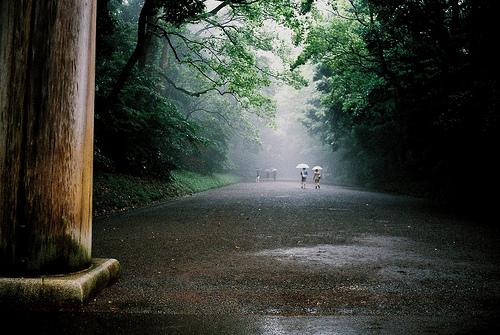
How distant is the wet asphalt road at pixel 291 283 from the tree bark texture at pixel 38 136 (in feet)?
1.80

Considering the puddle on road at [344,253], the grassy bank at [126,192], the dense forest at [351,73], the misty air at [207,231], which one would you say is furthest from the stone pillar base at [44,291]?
the dense forest at [351,73]

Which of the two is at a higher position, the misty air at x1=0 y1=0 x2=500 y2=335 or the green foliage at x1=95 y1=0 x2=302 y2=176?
the green foliage at x1=95 y1=0 x2=302 y2=176

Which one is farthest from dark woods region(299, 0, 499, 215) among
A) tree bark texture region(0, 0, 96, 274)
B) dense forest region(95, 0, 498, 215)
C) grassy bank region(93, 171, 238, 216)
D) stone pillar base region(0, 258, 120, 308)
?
stone pillar base region(0, 258, 120, 308)

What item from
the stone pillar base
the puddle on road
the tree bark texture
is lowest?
the puddle on road

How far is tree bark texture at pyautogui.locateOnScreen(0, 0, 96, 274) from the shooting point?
113 inches

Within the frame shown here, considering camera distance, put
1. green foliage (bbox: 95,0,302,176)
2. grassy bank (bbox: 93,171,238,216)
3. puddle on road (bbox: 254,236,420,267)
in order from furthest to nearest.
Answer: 1. green foliage (bbox: 95,0,302,176)
2. grassy bank (bbox: 93,171,238,216)
3. puddle on road (bbox: 254,236,420,267)

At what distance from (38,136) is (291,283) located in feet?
9.15

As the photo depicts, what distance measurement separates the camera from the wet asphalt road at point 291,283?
103 inches

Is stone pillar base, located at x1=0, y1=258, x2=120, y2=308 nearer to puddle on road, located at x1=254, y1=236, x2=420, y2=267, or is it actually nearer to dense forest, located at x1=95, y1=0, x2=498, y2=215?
puddle on road, located at x1=254, y1=236, x2=420, y2=267

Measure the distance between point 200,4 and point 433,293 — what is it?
34.3 feet

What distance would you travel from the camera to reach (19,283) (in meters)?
2.79

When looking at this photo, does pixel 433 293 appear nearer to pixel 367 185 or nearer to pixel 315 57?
pixel 315 57

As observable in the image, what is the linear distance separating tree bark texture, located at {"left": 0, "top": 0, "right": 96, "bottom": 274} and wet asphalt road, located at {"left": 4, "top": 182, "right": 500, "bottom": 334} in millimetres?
549

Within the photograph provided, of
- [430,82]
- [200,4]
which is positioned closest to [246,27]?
[200,4]
